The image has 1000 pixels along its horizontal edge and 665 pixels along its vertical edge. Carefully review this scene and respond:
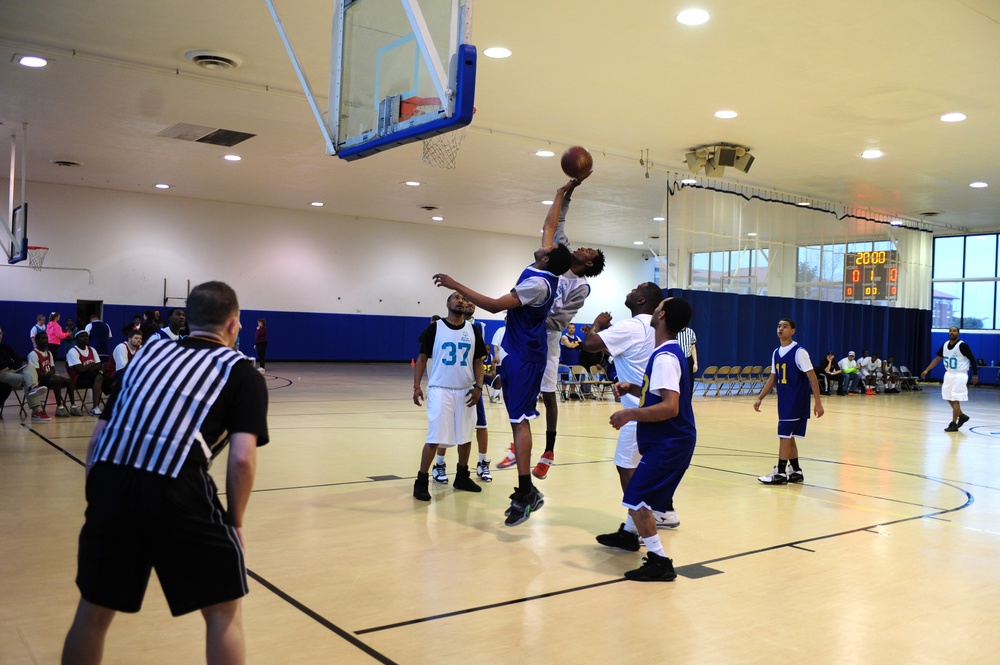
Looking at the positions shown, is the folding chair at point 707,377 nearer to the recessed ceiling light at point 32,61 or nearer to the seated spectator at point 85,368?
the seated spectator at point 85,368

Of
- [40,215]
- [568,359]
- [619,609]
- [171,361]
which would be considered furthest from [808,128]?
[40,215]

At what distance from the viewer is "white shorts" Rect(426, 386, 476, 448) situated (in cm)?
691

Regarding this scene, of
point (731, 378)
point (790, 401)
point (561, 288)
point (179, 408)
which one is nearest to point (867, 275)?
point (731, 378)

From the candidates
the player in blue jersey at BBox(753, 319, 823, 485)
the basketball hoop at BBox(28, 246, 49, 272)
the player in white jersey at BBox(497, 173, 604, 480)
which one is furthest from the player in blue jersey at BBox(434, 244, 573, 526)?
the basketball hoop at BBox(28, 246, 49, 272)

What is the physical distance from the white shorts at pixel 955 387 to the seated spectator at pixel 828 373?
308 inches

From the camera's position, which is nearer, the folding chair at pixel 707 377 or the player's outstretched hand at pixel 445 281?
the player's outstretched hand at pixel 445 281

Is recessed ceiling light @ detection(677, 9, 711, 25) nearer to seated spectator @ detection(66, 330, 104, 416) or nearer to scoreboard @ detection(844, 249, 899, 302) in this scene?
seated spectator @ detection(66, 330, 104, 416)

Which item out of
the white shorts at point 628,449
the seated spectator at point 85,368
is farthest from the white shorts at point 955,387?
the seated spectator at point 85,368

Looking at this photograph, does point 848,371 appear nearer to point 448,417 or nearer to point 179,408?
point 448,417

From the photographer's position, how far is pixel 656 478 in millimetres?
4836

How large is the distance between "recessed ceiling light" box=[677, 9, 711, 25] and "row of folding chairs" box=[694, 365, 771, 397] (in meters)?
11.4

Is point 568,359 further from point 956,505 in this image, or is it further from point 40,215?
point 40,215

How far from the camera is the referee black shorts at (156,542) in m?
2.58

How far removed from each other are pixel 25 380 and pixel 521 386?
8367 mm
